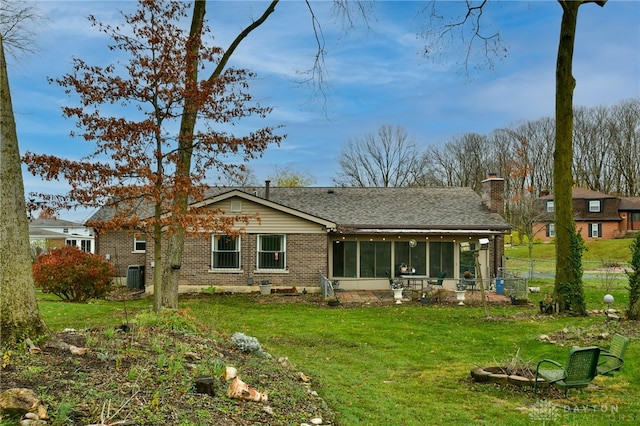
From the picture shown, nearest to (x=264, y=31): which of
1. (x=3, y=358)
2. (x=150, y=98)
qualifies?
(x=150, y=98)

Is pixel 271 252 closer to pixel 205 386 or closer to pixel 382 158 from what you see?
pixel 205 386

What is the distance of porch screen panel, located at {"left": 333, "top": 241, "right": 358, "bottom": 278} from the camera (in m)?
23.6

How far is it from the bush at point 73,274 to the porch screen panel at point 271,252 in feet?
19.6

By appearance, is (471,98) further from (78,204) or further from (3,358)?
(3,358)

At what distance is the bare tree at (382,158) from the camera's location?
51.6 meters

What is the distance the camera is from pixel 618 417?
6.72 m

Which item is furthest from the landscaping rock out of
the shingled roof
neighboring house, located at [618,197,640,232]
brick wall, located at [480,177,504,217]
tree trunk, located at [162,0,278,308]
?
neighboring house, located at [618,197,640,232]

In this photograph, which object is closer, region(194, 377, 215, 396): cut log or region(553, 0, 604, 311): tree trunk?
region(194, 377, 215, 396): cut log

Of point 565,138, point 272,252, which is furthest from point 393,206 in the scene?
point 565,138

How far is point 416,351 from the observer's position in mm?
11211

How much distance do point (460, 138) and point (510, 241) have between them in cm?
1340

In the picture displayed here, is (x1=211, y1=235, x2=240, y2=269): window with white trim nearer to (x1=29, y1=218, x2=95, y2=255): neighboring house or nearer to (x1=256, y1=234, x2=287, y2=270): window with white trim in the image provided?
(x1=256, y1=234, x2=287, y2=270): window with white trim

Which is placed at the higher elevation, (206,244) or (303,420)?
(206,244)

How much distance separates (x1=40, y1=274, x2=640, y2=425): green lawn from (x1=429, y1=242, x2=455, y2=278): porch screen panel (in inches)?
225
